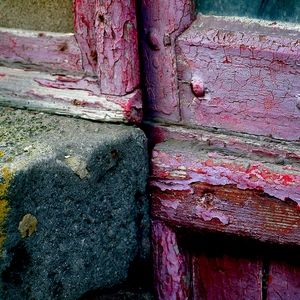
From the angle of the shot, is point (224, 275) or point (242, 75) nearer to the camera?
point (242, 75)

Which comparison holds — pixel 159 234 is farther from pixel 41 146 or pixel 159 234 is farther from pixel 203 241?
pixel 41 146

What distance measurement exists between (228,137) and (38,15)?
1.65 feet

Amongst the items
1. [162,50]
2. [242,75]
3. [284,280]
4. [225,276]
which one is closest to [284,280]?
[284,280]

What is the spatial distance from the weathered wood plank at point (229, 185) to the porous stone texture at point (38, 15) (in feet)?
1.10

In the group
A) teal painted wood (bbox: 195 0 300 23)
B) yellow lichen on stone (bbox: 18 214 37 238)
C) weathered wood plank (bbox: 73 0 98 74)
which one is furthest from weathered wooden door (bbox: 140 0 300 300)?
yellow lichen on stone (bbox: 18 214 37 238)

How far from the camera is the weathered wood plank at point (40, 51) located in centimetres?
113

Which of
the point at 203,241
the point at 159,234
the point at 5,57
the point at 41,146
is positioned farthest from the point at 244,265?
the point at 5,57

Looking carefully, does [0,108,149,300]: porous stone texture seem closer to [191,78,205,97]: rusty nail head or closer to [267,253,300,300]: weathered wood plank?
[191,78,205,97]: rusty nail head

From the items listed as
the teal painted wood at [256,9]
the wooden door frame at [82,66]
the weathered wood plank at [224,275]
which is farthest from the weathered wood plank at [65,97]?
the weathered wood plank at [224,275]

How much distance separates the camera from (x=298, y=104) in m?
0.99

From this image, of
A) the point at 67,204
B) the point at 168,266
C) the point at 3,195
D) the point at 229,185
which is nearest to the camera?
the point at 3,195

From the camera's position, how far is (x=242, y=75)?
102 cm

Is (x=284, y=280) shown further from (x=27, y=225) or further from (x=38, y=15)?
(x=38, y=15)

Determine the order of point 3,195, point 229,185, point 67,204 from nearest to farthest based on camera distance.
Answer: point 3,195 → point 67,204 → point 229,185
